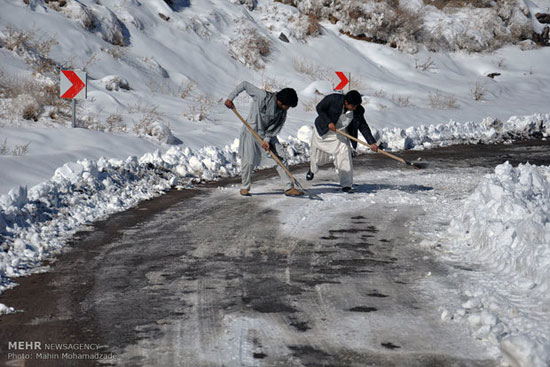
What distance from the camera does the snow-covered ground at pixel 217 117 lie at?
7.13 meters

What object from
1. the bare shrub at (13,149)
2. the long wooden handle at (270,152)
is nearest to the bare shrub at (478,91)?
the long wooden handle at (270,152)

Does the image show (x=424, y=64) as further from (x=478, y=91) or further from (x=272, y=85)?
(x=272, y=85)

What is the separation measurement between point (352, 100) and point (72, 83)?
5932mm

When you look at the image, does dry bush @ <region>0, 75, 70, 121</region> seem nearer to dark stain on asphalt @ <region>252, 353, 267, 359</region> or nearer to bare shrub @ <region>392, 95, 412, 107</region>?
dark stain on asphalt @ <region>252, 353, 267, 359</region>

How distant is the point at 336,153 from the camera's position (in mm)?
11977

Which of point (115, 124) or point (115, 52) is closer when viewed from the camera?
point (115, 124)

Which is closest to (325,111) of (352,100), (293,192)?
(352,100)

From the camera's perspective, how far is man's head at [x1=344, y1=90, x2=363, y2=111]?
1105 centimetres

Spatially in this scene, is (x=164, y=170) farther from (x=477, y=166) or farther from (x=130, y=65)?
(x=130, y=65)

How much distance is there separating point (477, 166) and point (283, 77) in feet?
45.2

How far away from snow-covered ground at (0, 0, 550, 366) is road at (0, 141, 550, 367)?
357 millimetres

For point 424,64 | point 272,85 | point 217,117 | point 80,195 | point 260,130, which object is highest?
point 424,64

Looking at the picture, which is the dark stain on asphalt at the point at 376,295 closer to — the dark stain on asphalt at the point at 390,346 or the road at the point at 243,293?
the road at the point at 243,293

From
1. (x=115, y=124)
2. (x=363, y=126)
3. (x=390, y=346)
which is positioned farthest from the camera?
(x=115, y=124)
